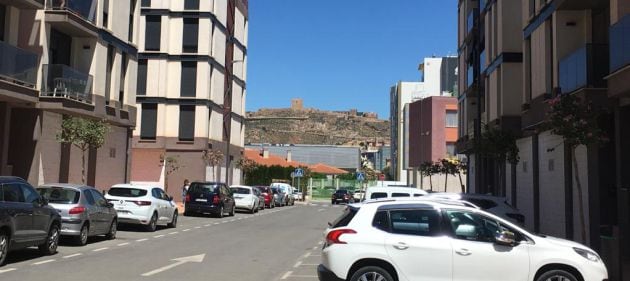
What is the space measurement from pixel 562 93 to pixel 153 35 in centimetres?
4017

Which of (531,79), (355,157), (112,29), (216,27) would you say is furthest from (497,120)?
(355,157)

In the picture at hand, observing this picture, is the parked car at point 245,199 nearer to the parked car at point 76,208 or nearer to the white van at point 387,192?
the white van at point 387,192

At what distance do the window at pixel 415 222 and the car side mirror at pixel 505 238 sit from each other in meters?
0.83

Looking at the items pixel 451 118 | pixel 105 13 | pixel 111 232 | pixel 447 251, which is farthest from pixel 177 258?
pixel 451 118

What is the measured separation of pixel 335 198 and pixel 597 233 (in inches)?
1666

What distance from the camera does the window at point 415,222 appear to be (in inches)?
351

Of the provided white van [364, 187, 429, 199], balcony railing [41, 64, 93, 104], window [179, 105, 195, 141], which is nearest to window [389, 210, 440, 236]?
white van [364, 187, 429, 199]

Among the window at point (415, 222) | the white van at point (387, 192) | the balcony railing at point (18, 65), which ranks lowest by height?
the window at point (415, 222)

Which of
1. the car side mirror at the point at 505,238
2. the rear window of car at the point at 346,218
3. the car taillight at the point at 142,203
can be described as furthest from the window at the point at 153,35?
the car side mirror at the point at 505,238

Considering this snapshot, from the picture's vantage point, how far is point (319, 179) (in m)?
75.8

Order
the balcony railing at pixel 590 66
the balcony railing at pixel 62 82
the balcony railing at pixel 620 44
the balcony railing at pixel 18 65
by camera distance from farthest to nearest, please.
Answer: the balcony railing at pixel 62 82 < the balcony railing at pixel 18 65 < the balcony railing at pixel 590 66 < the balcony railing at pixel 620 44

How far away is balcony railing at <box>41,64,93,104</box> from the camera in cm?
2475

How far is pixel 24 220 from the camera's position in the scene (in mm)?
12828

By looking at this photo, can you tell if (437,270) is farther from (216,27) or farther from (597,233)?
(216,27)
